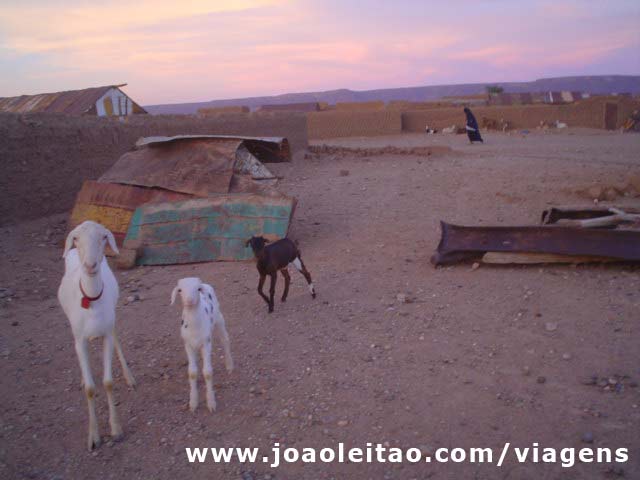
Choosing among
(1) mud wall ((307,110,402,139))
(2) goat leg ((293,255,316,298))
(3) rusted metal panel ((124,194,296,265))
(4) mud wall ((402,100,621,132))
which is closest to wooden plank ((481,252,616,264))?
(2) goat leg ((293,255,316,298))

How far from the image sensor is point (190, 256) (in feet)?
27.0

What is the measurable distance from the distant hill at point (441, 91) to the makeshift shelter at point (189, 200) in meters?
96.3

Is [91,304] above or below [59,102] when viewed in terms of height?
below

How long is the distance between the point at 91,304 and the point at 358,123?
25756 mm

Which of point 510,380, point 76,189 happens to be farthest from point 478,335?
point 76,189

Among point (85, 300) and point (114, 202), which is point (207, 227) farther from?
point (85, 300)

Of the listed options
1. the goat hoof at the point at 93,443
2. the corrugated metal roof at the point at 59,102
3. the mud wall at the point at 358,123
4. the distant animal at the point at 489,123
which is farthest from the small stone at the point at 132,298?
the distant animal at the point at 489,123

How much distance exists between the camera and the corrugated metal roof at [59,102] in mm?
16438

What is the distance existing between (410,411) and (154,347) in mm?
2675

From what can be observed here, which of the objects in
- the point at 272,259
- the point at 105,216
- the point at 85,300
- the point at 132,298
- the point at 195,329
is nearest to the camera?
the point at 85,300

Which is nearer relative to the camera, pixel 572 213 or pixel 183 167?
pixel 572 213

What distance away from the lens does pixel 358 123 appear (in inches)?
1134

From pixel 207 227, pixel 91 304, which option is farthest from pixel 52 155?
pixel 91 304

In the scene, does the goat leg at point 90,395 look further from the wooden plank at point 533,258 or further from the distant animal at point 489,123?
the distant animal at point 489,123
